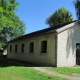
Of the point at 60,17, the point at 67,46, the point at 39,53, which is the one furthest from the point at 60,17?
the point at 67,46

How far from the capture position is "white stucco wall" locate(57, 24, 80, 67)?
712 inches

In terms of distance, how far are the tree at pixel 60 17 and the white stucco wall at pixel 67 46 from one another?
3353cm

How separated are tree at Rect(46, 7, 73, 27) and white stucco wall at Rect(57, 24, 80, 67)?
33530 mm

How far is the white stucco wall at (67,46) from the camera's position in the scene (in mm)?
18094

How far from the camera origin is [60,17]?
53.5 metres

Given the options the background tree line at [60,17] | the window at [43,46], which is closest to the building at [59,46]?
the window at [43,46]

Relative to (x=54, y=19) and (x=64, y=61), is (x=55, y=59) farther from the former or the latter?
(x=54, y=19)

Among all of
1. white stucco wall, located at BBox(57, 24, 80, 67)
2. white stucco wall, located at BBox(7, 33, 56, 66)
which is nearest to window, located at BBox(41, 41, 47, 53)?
white stucco wall, located at BBox(7, 33, 56, 66)

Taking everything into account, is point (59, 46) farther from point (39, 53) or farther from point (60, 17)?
point (60, 17)

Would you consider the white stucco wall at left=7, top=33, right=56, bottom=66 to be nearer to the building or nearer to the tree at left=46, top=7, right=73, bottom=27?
the building

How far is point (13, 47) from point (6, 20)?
917cm

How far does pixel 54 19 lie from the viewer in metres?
55.1

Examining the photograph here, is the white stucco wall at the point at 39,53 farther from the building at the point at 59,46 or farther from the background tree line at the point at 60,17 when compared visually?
the background tree line at the point at 60,17

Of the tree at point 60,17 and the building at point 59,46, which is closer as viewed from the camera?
the building at point 59,46
